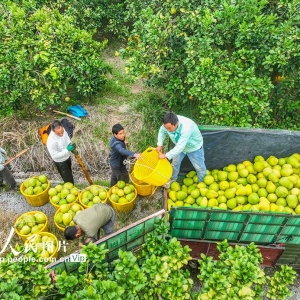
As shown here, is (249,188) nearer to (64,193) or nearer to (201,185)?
(201,185)

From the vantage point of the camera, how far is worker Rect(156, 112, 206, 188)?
5.12 meters

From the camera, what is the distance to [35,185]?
21.1ft

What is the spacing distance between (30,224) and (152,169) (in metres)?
2.48

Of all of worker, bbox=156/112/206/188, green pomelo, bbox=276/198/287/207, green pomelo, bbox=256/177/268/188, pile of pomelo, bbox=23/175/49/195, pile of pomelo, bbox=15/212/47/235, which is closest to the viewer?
worker, bbox=156/112/206/188

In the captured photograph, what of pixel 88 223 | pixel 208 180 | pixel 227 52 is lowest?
pixel 88 223

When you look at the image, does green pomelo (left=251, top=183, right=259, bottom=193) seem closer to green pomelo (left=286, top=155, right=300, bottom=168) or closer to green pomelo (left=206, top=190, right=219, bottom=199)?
green pomelo (left=206, top=190, right=219, bottom=199)

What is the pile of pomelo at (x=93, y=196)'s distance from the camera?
594 centimetres

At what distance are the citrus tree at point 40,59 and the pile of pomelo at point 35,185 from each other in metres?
1.85

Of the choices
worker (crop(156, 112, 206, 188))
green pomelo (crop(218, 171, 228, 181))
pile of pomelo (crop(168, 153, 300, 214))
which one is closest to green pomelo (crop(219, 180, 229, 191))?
pile of pomelo (crop(168, 153, 300, 214))

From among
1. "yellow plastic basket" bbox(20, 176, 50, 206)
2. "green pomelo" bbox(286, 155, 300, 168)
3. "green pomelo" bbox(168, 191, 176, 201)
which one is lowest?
"yellow plastic basket" bbox(20, 176, 50, 206)

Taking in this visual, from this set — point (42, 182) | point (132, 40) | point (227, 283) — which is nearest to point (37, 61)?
point (132, 40)

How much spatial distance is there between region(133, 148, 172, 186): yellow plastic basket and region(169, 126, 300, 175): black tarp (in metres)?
0.52

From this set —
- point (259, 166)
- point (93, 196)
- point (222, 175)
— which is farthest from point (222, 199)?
point (93, 196)

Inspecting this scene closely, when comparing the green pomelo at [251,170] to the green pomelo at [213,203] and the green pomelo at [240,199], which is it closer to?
the green pomelo at [240,199]
